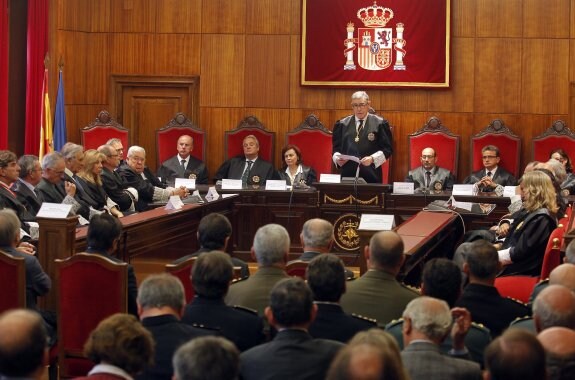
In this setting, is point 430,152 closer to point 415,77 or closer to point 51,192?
point 415,77

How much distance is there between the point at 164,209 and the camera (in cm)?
799

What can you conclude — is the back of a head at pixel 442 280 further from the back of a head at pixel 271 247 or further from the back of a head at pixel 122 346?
the back of a head at pixel 122 346

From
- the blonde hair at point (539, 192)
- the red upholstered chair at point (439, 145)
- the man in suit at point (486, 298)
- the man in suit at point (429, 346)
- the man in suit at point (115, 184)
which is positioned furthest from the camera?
the red upholstered chair at point (439, 145)

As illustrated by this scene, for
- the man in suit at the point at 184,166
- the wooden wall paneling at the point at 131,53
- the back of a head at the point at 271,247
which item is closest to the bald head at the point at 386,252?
the back of a head at the point at 271,247

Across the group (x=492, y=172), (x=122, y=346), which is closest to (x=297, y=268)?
(x=122, y=346)

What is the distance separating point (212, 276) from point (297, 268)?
1019 mm

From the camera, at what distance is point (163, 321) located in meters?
3.64

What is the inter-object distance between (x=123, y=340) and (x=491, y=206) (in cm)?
655

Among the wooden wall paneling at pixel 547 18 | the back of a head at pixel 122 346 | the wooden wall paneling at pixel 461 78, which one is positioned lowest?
the back of a head at pixel 122 346

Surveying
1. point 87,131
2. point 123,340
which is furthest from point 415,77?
point 123,340

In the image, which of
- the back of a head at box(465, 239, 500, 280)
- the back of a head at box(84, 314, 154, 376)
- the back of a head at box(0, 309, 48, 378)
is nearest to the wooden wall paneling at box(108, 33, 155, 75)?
the back of a head at box(465, 239, 500, 280)

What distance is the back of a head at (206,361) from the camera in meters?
2.62

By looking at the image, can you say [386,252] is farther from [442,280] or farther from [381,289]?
[442,280]

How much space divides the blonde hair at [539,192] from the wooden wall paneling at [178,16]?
21.0 ft
